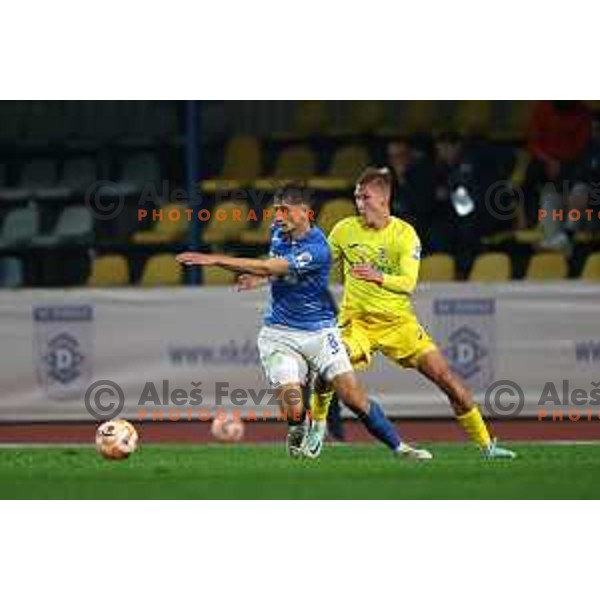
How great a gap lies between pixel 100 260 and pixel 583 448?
24.6 feet

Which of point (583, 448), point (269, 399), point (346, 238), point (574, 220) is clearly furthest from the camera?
point (574, 220)

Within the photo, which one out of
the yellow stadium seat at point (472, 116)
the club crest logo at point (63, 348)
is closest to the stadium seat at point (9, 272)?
the club crest logo at point (63, 348)

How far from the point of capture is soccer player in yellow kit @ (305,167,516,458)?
1450 cm

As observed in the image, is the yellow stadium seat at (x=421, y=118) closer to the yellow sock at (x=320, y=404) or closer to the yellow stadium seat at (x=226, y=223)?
the yellow stadium seat at (x=226, y=223)

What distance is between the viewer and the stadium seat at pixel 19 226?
75.3ft

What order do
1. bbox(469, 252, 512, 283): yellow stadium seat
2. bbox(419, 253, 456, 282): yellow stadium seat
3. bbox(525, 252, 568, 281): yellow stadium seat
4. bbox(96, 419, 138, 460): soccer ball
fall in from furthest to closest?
1. bbox(525, 252, 568, 281): yellow stadium seat
2. bbox(469, 252, 512, 283): yellow stadium seat
3. bbox(419, 253, 456, 282): yellow stadium seat
4. bbox(96, 419, 138, 460): soccer ball

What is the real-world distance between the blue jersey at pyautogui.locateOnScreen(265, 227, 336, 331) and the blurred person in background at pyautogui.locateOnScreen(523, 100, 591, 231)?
740cm

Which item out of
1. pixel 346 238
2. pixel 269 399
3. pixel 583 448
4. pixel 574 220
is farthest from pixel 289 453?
pixel 574 220

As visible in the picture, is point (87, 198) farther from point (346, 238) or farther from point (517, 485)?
point (517, 485)

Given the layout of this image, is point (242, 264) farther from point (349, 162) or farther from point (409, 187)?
point (349, 162)

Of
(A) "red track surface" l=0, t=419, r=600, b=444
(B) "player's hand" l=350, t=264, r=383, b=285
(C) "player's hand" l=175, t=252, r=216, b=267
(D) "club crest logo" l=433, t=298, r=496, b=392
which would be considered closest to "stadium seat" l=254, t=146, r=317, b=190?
(D) "club crest logo" l=433, t=298, r=496, b=392

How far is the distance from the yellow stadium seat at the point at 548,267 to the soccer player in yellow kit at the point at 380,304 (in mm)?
6341

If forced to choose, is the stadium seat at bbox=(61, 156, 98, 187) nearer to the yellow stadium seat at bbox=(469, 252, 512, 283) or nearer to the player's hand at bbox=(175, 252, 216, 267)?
the yellow stadium seat at bbox=(469, 252, 512, 283)

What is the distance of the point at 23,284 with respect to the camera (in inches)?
892
